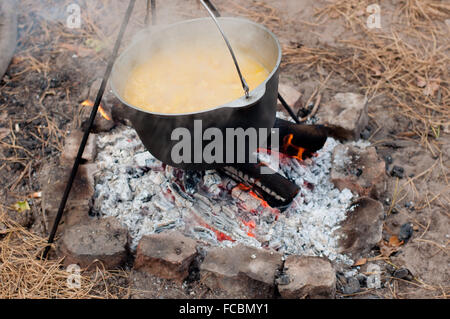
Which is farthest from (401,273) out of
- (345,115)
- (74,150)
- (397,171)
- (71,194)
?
(74,150)

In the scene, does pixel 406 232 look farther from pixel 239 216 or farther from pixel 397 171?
pixel 239 216

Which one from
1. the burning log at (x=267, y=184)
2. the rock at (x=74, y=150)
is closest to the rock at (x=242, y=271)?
the burning log at (x=267, y=184)

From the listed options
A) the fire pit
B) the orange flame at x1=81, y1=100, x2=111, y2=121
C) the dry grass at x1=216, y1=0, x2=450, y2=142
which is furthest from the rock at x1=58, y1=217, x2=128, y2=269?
the dry grass at x1=216, y1=0, x2=450, y2=142

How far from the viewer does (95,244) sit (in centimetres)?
226

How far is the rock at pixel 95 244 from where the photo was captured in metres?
2.24

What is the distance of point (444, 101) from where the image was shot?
310cm

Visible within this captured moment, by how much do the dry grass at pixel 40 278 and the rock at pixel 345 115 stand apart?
1.67m

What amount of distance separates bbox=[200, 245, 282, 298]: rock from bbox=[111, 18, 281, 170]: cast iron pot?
480 mm

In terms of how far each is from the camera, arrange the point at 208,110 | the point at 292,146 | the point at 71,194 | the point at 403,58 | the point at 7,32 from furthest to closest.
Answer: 1. the point at 7,32
2. the point at 403,58
3. the point at 292,146
4. the point at 71,194
5. the point at 208,110

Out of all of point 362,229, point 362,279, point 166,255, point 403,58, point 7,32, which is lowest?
point 362,279

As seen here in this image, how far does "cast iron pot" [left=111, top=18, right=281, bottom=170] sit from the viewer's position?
71.2 inches

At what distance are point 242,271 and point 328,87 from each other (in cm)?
178

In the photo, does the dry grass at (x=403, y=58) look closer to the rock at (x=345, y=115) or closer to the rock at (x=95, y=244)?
the rock at (x=345, y=115)
